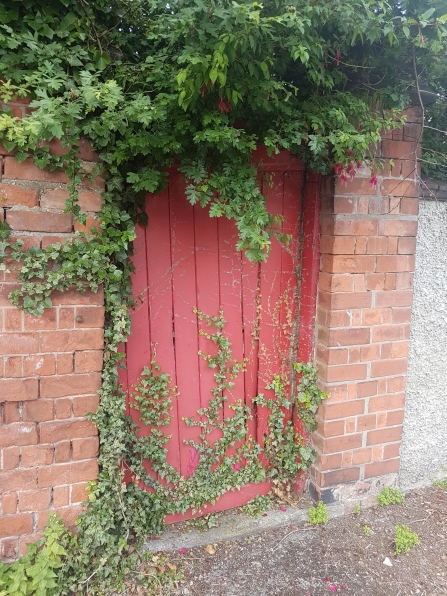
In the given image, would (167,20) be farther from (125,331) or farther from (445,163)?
(445,163)

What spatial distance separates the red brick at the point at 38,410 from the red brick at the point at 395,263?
1.90 metres

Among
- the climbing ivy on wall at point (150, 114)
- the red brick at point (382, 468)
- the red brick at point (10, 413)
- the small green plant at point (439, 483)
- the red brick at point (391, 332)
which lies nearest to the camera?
the climbing ivy on wall at point (150, 114)

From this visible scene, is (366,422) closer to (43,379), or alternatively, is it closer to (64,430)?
(64,430)

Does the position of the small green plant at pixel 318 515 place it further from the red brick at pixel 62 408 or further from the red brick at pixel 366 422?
the red brick at pixel 62 408

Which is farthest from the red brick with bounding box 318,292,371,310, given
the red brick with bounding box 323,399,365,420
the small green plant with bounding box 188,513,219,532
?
the small green plant with bounding box 188,513,219,532

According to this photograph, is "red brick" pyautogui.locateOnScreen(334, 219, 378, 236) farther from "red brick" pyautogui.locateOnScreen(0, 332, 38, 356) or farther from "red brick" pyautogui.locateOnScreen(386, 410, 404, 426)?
"red brick" pyautogui.locateOnScreen(0, 332, 38, 356)

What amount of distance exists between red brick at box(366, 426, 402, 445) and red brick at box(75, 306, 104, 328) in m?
1.76

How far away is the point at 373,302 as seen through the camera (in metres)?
2.48

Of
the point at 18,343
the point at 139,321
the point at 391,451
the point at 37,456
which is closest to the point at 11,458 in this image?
the point at 37,456

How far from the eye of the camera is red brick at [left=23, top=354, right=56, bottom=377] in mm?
1844

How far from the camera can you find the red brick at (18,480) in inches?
73.8

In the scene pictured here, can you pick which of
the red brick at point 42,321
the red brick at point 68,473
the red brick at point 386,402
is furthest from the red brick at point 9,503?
the red brick at point 386,402

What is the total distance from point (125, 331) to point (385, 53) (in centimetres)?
188

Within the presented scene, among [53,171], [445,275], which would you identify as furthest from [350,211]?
[53,171]
